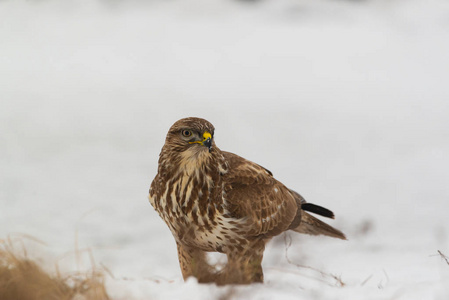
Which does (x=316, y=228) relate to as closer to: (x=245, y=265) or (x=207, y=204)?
(x=245, y=265)

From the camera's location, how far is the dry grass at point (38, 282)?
552cm

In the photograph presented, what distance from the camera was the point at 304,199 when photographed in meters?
8.38

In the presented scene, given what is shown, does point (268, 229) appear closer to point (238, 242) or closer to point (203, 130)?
point (238, 242)

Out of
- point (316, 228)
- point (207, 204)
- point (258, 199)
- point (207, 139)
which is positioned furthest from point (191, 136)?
point (316, 228)

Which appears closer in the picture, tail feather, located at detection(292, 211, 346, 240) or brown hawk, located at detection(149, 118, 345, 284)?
brown hawk, located at detection(149, 118, 345, 284)

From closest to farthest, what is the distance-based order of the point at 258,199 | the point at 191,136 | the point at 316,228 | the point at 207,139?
the point at 207,139
the point at 191,136
the point at 258,199
the point at 316,228

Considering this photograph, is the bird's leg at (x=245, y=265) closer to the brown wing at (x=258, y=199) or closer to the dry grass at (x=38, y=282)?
the brown wing at (x=258, y=199)

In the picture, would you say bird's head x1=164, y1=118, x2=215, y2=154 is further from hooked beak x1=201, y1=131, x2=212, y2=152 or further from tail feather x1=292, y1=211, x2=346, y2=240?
tail feather x1=292, y1=211, x2=346, y2=240

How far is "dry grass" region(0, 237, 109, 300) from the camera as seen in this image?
5523mm

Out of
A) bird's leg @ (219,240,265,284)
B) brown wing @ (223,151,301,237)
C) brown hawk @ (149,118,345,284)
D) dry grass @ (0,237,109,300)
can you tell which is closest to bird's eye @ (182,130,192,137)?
brown hawk @ (149,118,345,284)

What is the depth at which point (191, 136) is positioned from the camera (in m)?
6.59

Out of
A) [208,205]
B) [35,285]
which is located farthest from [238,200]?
[35,285]

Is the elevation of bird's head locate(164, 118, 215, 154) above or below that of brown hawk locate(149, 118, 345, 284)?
above

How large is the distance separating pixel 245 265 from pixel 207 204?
83 centimetres
